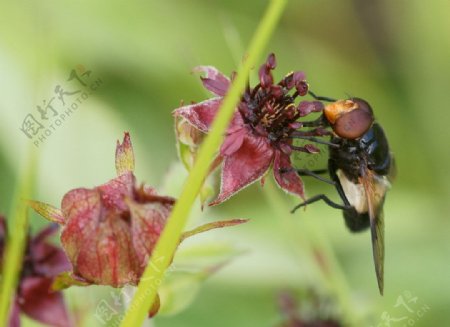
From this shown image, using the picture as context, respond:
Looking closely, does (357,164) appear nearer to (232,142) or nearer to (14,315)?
(232,142)

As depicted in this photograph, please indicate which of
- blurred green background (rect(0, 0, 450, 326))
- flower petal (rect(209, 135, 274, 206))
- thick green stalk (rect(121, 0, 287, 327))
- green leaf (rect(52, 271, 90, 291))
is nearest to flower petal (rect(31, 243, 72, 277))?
green leaf (rect(52, 271, 90, 291))

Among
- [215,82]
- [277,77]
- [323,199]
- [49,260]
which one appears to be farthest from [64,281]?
[277,77]

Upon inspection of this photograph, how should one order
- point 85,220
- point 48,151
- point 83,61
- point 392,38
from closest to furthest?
point 85,220 → point 48,151 → point 83,61 → point 392,38

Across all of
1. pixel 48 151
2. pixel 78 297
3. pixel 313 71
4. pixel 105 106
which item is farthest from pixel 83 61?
pixel 78 297

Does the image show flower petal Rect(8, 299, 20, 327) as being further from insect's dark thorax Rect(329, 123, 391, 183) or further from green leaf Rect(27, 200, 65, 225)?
insect's dark thorax Rect(329, 123, 391, 183)

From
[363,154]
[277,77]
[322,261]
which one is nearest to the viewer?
[363,154]

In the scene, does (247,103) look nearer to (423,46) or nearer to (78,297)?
(78,297)
